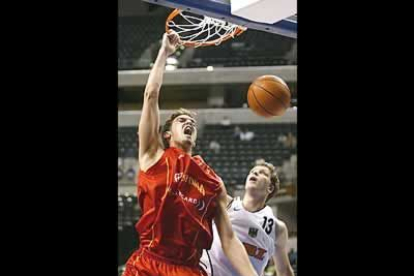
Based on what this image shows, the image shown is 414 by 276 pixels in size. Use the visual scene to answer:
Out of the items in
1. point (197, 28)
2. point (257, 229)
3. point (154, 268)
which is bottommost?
point (154, 268)

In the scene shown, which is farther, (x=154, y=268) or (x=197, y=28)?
(x=197, y=28)

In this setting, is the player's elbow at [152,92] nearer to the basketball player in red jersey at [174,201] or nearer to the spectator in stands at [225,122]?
the basketball player in red jersey at [174,201]

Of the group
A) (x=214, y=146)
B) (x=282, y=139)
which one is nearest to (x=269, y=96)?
(x=282, y=139)

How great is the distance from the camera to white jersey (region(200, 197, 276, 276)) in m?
2.46

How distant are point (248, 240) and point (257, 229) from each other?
0.05 meters

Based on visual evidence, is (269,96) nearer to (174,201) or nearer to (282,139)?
(282,139)

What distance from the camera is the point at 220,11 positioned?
2.51m

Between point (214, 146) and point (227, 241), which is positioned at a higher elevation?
point (214, 146)

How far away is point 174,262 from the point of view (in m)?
2.44
